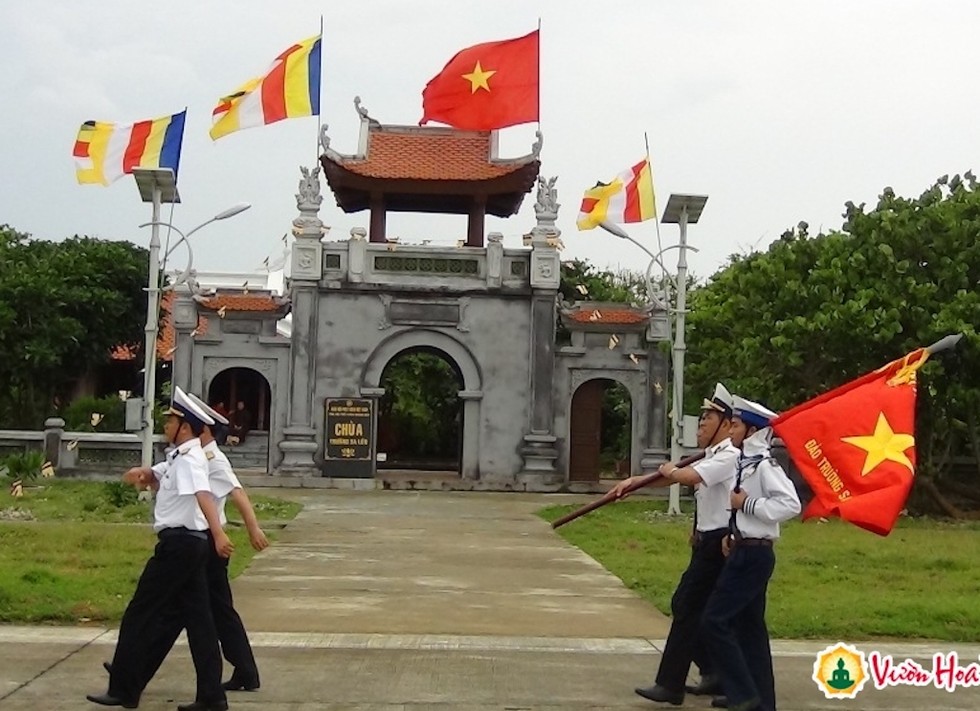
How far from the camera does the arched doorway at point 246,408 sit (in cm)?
3672

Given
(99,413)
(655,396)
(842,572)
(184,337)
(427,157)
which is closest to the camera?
(842,572)

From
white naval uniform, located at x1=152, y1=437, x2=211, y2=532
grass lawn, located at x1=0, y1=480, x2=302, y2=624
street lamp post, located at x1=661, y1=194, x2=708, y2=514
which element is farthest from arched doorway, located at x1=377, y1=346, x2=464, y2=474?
white naval uniform, located at x1=152, y1=437, x2=211, y2=532

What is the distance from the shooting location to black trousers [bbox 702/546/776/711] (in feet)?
22.8

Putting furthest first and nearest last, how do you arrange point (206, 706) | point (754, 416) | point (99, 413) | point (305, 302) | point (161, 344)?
point (161, 344), point (99, 413), point (305, 302), point (754, 416), point (206, 706)

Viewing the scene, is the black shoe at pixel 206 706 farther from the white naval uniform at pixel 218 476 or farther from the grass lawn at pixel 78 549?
the grass lawn at pixel 78 549

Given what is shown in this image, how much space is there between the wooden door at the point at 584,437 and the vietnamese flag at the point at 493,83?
7.38 m

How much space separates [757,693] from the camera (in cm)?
694

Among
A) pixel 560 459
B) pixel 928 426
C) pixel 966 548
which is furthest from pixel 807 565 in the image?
pixel 560 459

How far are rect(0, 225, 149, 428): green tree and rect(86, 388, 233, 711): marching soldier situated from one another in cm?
3202

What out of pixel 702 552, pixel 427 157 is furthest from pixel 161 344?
pixel 702 552

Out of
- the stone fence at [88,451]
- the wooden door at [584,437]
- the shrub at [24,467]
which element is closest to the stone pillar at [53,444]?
the stone fence at [88,451]

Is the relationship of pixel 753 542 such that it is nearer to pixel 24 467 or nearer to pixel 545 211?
pixel 24 467

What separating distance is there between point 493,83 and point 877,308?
31.4ft

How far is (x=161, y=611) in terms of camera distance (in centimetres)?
705
